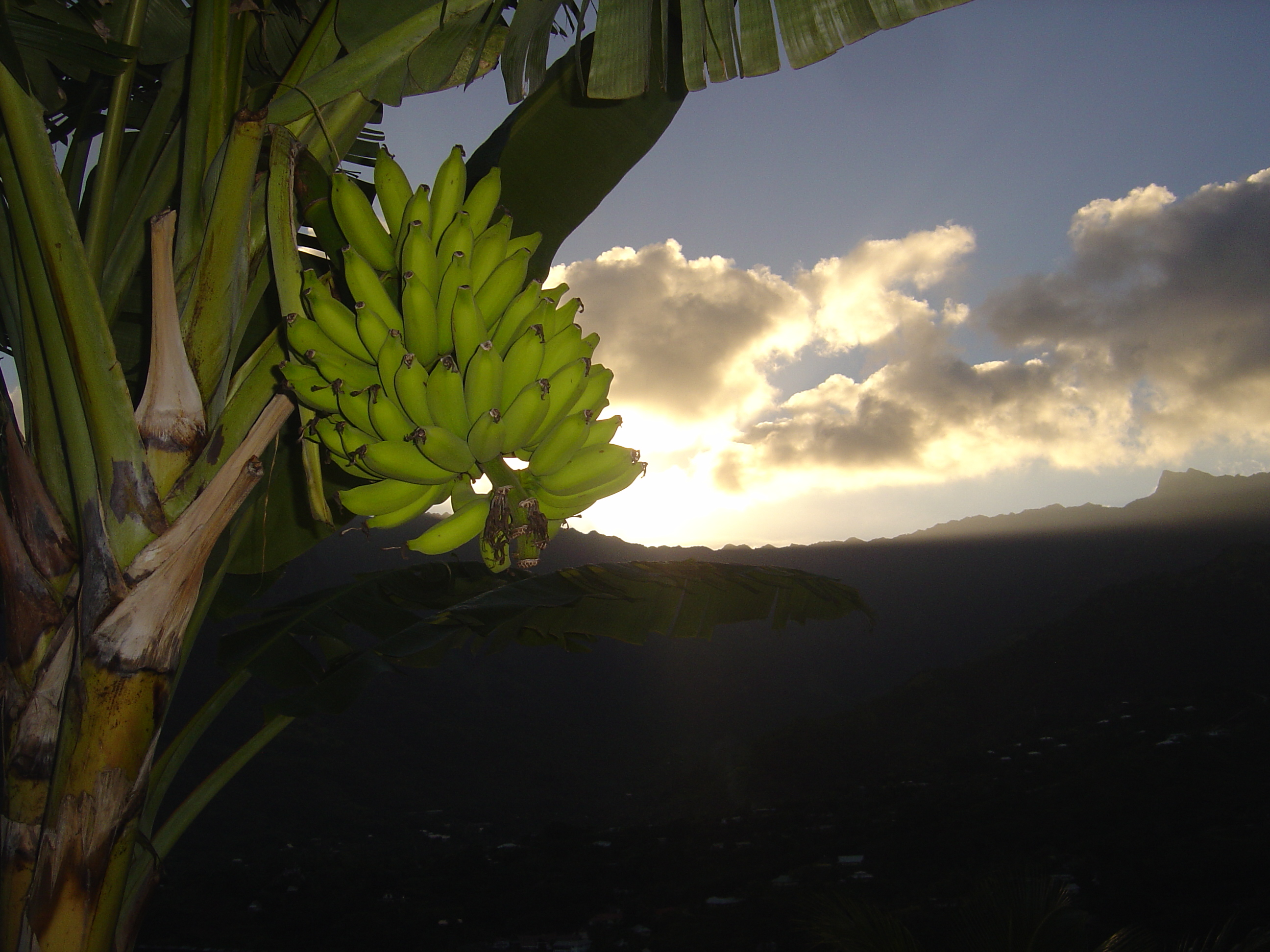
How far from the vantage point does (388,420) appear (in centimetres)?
125

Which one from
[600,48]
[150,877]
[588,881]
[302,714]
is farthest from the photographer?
[588,881]

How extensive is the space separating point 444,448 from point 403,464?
107 millimetres

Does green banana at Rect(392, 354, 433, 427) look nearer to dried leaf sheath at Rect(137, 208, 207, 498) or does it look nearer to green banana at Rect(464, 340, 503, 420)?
green banana at Rect(464, 340, 503, 420)

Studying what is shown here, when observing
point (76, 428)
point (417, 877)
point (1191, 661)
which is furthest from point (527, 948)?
point (1191, 661)

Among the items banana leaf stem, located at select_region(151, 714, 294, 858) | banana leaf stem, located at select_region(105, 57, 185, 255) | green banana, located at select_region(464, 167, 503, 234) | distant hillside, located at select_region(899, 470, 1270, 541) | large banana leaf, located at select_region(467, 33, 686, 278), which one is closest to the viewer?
green banana, located at select_region(464, 167, 503, 234)

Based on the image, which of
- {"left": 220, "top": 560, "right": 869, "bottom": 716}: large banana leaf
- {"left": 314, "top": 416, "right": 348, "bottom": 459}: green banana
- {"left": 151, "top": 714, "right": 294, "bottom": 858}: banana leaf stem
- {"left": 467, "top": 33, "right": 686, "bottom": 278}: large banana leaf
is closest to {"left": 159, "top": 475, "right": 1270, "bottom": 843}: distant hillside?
{"left": 220, "top": 560, "right": 869, "bottom": 716}: large banana leaf

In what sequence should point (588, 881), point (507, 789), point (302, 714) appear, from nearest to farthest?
point (302, 714) → point (588, 881) → point (507, 789)

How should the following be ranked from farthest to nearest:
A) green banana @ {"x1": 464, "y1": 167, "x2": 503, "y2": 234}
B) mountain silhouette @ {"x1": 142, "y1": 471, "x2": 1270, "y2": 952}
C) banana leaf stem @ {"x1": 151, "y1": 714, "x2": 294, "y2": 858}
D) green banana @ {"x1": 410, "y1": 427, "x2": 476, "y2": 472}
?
mountain silhouette @ {"x1": 142, "y1": 471, "x2": 1270, "y2": 952} → banana leaf stem @ {"x1": 151, "y1": 714, "x2": 294, "y2": 858} → green banana @ {"x1": 464, "y1": 167, "x2": 503, "y2": 234} → green banana @ {"x1": 410, "y1": 427, "x2": 476, "y2": 472}

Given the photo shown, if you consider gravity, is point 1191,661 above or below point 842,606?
below

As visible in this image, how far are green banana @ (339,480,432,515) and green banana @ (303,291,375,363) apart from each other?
249 millimetres

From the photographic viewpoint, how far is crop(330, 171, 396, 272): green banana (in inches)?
54.0

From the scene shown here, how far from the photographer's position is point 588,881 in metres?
16.8

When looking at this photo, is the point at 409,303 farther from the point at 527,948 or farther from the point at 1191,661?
the point at 1191,661

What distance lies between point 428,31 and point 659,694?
4312cm
